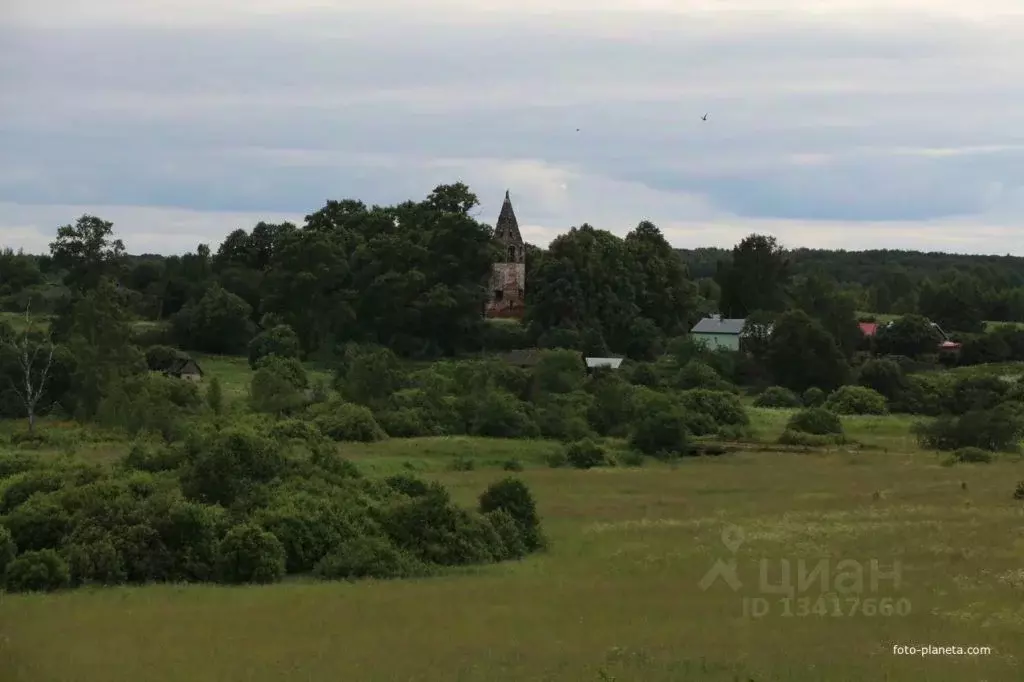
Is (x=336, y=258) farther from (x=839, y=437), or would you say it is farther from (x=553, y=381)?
(x=839, y=437)

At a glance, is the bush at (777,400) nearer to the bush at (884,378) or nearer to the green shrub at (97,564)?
the bush at (884,378)

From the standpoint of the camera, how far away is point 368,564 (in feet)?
81.0

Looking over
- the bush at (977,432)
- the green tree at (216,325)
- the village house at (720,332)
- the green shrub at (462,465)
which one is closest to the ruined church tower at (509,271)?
the village house at (720,332)

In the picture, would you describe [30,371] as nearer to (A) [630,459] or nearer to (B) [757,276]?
(A) [630,459]

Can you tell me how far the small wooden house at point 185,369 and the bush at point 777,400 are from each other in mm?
29521

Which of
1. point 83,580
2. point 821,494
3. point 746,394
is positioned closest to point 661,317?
point 746,394

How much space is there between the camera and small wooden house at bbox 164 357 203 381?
6488 centimetres

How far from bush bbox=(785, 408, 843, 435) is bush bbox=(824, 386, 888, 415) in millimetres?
7687

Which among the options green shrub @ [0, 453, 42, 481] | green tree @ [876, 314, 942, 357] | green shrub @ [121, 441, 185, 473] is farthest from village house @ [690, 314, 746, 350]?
→ green shrub @ [121, 441, 185, 473]

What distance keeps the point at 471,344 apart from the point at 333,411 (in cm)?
2944

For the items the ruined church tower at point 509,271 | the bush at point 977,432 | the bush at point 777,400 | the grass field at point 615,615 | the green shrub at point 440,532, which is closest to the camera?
the grass field at point 615,615

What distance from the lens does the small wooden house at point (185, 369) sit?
6488 cm

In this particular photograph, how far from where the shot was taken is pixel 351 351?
66.9 m

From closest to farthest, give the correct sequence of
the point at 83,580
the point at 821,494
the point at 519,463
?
the point at 83,580 < the point at 821,494 < the point at 519,463
